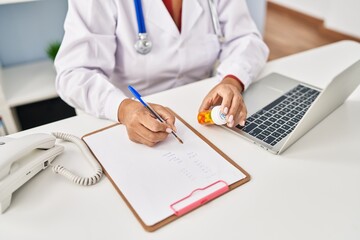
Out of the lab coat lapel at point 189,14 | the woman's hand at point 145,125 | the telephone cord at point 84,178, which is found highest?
the lab coat lapel at point 189,14

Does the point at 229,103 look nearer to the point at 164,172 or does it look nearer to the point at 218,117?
the point at 218,117

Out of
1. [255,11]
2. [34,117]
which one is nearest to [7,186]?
→ [34,117]

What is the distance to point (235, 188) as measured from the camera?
2.03 feet

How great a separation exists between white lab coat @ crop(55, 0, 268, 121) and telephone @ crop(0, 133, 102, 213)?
18cm

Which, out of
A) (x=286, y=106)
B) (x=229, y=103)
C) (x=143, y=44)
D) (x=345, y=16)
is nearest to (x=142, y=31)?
(x=143, y=44)

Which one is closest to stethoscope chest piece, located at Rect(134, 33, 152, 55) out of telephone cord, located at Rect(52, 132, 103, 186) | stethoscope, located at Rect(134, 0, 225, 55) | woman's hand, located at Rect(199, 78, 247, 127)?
stethoscope, located at Rect(134, 0, 225, 55)

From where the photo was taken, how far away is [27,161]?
0.63 meters

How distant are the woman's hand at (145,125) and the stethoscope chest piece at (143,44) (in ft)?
0.92

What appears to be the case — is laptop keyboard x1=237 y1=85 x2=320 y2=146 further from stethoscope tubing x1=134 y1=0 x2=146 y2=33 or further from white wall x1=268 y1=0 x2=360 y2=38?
white wall x1=268 y1=0 x2=360 y2=38

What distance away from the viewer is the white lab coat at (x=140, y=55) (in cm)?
90

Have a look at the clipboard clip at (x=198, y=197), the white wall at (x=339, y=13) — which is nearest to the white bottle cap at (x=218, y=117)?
the clipboard clip at (x=198, y=197)

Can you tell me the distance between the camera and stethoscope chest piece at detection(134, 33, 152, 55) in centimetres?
99

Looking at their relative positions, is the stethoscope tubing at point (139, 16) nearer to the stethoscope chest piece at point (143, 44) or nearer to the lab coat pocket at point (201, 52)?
the stethoscope chest piece at point (143, 44)

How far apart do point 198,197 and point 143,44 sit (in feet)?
Answer: 1.87
